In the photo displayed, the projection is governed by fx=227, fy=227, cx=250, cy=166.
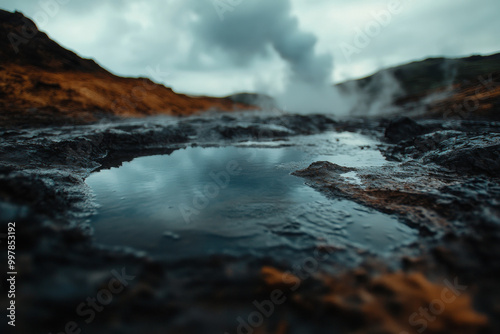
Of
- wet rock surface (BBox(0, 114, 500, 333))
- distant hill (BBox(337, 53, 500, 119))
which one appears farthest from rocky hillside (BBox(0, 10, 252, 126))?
distant hill (BBox(337, 53, 500, 119))

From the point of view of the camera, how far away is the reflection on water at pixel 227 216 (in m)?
2.56

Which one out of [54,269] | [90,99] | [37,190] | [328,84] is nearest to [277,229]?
[54,269]

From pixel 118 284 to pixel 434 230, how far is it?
331 centimetres

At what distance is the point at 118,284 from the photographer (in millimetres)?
1966

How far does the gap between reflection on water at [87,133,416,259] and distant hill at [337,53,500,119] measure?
17054 millimetres

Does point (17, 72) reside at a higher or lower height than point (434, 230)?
higher

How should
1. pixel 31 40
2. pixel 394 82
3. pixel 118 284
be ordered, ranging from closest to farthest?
pixel 118 284
pixel 31 40
pixel 394 82

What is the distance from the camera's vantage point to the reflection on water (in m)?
2.56

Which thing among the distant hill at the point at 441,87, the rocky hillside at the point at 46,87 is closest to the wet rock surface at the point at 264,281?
the rocky hillside at the point at 46,87

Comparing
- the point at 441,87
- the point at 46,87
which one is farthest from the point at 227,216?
the point at 441,87

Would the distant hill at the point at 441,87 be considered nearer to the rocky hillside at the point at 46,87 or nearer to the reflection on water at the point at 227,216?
the reflection on water at the point at 227,216

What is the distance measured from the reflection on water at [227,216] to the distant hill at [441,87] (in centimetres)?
1705

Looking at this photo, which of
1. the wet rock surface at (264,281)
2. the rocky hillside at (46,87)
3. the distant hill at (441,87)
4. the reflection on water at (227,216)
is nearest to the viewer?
the wet rock surface at (264,281)

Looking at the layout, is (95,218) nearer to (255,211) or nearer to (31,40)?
(255,211)
